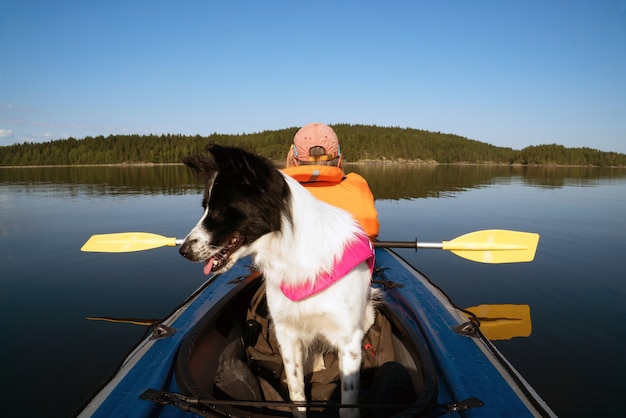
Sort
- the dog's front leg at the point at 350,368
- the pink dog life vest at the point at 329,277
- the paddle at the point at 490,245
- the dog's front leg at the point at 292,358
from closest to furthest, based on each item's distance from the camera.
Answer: the pink dog life vest at the point at 329,277 → the dog's front leg at the point at 350,368 → the dog's front leg at the point at 292,358 → the paddle at the point at 490,245

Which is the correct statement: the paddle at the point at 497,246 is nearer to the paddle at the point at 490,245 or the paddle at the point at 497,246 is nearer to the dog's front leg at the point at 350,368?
the paddle at the point at 490,245

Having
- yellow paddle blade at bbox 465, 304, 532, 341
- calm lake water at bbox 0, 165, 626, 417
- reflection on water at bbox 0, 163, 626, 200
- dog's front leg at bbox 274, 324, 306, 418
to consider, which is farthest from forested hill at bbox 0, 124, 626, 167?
dog's front leg at bbox 274, 324, 306, 418

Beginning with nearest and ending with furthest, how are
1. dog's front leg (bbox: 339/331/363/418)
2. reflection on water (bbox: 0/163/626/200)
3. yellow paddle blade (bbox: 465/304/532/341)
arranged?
dog's front leg (bbox: 339/331/363/418) → yellow paddle blade (bbox: 465/304/532/341) → reflection on water (bbox: 0/163/626/200)

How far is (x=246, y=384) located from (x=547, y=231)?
13718 mm

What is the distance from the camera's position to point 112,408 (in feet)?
6.86

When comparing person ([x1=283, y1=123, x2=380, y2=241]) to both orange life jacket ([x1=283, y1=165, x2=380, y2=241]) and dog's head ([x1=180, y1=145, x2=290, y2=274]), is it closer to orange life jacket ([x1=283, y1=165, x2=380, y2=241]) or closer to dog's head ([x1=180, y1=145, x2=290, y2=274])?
orange life jacket ([x1=283, y1=165, x2=380, y2=241])

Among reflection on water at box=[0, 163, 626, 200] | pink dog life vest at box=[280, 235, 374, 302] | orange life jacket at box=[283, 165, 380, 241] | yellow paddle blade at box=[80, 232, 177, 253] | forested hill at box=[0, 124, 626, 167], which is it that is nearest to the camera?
pink dog life vest at box=[280, 235, 374, 302]

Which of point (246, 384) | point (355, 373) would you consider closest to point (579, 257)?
point (355, 373)

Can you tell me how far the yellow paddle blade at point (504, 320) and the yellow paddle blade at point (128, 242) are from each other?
18.3 ft

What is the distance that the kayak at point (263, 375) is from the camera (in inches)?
81.1

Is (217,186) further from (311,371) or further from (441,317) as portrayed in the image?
(441,317)

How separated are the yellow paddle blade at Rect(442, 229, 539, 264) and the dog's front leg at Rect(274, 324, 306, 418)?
3.25 meters

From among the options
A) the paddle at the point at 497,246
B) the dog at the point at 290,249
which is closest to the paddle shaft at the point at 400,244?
the paddle at the point at 497,246

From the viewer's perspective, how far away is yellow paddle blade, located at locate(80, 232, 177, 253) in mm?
5246
